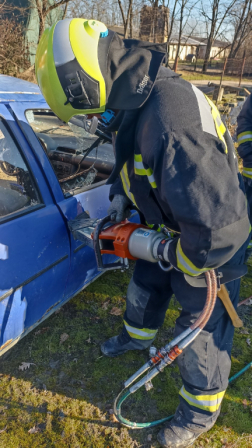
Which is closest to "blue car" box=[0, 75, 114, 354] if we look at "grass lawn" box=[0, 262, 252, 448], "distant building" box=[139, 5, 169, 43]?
"grass lawn" box=[0, 262, 252, 448]

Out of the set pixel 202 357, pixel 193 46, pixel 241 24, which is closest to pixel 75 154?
pixel 202 357

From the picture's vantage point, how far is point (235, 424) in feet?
7.19

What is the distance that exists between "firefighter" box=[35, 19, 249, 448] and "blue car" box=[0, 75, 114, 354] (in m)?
0.60

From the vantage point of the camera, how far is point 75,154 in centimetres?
296

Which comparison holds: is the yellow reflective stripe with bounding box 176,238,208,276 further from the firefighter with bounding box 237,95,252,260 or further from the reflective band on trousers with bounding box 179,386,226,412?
the firefighter with bounding box 237,95,252,260

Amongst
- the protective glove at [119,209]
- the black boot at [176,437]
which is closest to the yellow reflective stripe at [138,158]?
the protective glove at [119,209]

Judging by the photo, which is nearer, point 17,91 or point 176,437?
point 176,437

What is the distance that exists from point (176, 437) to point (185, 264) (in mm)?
1283

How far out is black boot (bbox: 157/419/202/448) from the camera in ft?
6.59

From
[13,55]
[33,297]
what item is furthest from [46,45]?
[13,55]

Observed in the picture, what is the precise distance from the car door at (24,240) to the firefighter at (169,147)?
622 mm

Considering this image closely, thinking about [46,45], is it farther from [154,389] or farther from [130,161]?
[154,389]

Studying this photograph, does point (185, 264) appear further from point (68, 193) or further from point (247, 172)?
point (247, 172)

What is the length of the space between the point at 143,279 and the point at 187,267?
759mm
